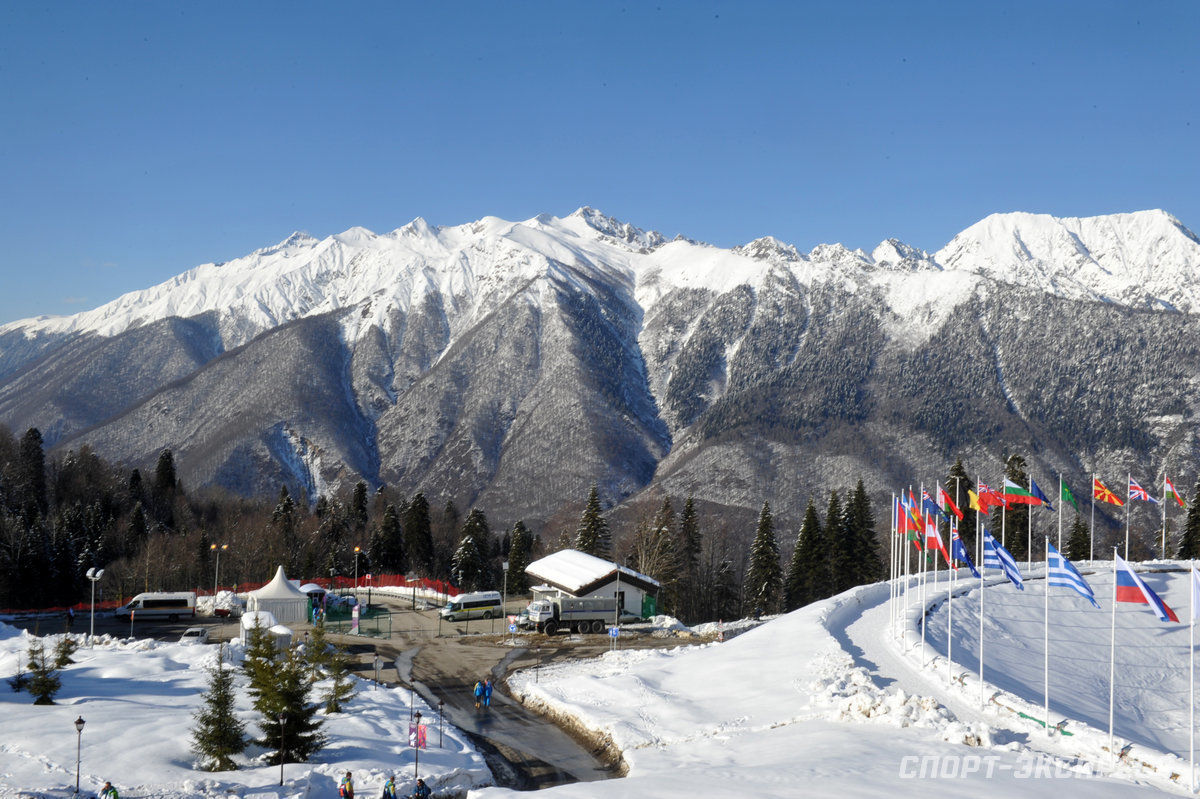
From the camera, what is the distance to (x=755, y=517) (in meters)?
178

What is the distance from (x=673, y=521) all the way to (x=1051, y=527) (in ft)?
302

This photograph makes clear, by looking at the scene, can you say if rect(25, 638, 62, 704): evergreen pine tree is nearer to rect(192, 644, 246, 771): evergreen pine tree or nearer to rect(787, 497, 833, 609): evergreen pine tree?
rect(192, 644, 246, 771): evergreen pine tree

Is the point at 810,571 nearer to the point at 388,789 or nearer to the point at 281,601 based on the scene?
the point at 281,601

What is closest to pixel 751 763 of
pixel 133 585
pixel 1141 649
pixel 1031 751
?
pixel 1031 751

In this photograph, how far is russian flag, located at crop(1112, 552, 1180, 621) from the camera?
22.0 metres

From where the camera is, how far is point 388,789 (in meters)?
23.2

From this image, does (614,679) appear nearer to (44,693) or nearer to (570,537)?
(44,693)

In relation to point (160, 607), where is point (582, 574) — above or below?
above

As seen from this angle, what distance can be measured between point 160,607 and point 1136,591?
52.8 metres

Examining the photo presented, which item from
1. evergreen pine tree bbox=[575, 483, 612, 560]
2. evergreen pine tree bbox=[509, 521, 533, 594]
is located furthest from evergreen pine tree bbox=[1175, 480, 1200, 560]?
evergreen pine tree bbox=[509, 521, 533, 594]

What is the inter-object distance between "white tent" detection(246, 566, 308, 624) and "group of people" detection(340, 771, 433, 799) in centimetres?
3225

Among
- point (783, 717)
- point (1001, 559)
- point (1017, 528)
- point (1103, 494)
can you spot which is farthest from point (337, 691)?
point (1017, 528)

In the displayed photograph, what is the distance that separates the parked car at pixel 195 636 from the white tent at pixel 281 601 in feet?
11.2

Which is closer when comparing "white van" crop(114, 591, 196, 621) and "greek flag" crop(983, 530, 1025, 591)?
"greek flag" crop(983, 530, 1025, 591)
